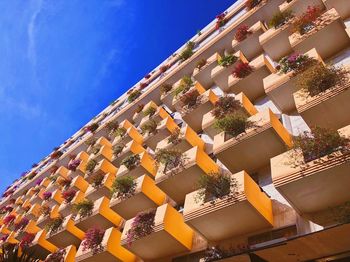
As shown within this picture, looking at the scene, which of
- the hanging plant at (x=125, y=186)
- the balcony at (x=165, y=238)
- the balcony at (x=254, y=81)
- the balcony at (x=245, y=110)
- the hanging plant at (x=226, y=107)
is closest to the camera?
the balcony at (x=165, y=238)

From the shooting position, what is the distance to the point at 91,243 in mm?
15109

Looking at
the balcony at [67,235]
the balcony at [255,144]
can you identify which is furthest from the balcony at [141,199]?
the balcony at [255,144]

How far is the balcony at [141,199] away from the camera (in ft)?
52.0

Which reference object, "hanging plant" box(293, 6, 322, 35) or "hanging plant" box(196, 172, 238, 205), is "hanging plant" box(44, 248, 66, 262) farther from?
"hanging plant" box(293, 6, 322, 35)

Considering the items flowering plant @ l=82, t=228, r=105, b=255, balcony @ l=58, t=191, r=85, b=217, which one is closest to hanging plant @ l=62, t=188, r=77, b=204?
balcony @ l=58, t=191, r=85, b=217

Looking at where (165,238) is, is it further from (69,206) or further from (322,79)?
(69,206)

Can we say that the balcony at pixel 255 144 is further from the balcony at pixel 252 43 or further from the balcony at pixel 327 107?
the balcony at pixel 252 43

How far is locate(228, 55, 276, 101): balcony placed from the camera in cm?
1642

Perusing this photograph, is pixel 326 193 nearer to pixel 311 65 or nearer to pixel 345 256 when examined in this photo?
pixel 345 256

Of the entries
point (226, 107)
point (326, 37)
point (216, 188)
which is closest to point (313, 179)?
point (216, 188)

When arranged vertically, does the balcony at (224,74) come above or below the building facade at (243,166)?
above

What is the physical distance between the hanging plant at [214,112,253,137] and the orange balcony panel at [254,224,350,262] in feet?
16.0

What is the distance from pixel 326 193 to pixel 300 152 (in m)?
1.33

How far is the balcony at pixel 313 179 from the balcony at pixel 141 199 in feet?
23.1
